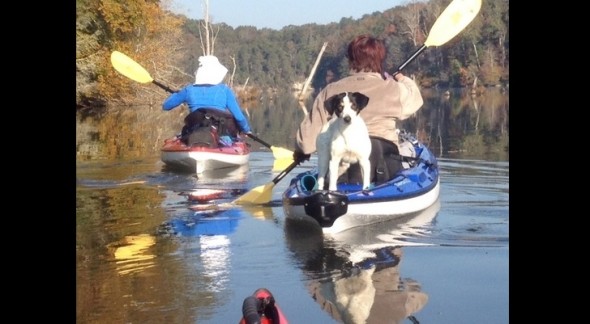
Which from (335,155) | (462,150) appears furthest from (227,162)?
(335,155)

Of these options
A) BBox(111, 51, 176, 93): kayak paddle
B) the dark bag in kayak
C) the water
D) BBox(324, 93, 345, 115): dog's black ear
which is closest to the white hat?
the dark bag in kayak

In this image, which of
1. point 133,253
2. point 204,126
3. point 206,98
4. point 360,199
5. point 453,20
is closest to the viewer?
point 133,253

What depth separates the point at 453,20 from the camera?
7.93 m

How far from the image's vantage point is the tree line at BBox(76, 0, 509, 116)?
33.8 metres

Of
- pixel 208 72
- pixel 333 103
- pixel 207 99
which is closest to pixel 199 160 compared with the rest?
pixel 207 99

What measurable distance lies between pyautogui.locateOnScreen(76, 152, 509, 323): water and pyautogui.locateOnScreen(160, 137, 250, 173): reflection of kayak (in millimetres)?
2014

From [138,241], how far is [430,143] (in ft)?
30.8

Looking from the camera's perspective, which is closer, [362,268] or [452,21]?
[362,268]

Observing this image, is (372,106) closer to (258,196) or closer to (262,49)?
(258,196)

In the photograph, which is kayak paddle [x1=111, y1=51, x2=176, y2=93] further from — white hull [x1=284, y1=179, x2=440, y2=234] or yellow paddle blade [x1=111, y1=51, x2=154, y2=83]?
white hull [x1=284, y1=179, x2=440, y2=234]

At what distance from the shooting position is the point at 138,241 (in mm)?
5875

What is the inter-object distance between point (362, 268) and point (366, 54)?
2053 mm
